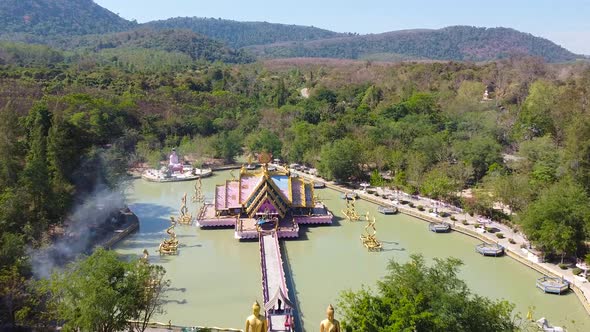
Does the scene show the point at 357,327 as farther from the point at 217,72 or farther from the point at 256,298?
the point at 217,72

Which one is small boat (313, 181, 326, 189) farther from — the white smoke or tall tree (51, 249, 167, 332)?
tall tree (51, 249, 167, 332)

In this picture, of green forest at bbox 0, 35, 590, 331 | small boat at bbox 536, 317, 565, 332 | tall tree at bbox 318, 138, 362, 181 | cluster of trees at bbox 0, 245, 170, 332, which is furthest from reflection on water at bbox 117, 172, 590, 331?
tall tree at bbox 318, 138, 362, 181

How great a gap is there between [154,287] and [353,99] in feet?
162

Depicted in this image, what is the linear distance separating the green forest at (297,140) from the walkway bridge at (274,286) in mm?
3816

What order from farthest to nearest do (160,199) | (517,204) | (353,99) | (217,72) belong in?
(217,72)
(353,99)
(160,199)
(517,204)

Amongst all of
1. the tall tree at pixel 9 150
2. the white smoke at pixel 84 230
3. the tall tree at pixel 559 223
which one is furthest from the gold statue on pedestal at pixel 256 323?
the tall tree at pixel 9 150

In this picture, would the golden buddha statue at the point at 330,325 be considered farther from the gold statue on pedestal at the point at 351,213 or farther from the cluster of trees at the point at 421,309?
the gold statue on pedestal at the point at 351,213

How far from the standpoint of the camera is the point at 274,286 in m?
18.6

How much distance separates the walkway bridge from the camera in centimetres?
1566

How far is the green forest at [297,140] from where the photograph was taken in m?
17.7

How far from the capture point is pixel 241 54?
14462 centimetres

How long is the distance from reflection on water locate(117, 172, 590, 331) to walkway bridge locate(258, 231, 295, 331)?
1.82ft

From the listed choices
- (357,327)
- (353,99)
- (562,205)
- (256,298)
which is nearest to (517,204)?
(562,205)

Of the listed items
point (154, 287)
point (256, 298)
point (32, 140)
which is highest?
point (32, 140)
